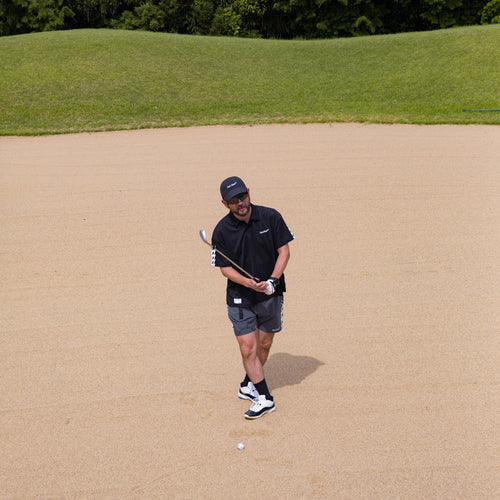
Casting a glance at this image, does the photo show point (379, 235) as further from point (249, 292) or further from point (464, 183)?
point (249, 292)

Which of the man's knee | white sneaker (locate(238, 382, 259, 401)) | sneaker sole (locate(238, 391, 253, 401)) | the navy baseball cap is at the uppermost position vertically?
the navy baseball cap

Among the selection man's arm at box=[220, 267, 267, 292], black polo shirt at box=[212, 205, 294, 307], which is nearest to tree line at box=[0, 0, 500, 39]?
black polo shirt at box=[212, 205, 294, 307]

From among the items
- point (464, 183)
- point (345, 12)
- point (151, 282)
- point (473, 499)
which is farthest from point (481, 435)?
point (345, 12)

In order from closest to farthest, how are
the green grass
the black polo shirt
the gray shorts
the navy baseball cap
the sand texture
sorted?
the navy baseball cap < the sand texture < the black polo shirt < the gray shorts < the green grass

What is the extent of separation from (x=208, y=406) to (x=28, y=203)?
7978mm

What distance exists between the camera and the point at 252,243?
202 inches

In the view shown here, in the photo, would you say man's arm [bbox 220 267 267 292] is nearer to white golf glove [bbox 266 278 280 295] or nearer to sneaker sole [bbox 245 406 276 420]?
white golf glove [bbox 266 278 280 295]

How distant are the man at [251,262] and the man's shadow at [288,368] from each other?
693mm

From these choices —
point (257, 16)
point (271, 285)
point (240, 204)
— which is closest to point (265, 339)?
point (271, 285)

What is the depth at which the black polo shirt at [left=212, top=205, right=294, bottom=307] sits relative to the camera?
5.11m

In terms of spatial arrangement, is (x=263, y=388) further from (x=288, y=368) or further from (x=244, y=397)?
(x=288, y=368)

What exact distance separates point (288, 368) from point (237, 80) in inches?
806

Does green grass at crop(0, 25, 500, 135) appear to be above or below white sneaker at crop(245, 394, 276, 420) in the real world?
above

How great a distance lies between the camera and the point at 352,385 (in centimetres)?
601
